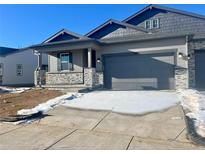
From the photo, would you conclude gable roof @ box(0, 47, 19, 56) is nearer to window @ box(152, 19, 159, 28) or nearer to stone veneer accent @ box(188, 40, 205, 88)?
window @ box(152, 19, 159, 28)

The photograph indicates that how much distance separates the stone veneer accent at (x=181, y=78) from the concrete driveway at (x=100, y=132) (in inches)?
227

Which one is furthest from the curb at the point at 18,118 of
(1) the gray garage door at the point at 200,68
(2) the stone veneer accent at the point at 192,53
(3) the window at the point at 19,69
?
(3) the window at the point at 19,69

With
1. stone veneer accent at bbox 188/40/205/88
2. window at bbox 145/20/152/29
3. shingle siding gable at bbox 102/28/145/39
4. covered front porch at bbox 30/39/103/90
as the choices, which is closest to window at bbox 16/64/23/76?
covered front porch at bbox 30/39/103/90

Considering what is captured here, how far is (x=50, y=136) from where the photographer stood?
4961 mm

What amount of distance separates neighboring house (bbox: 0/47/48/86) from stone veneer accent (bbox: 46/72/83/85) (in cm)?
800

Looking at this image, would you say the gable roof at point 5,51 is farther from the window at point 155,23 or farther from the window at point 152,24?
the window at point 155,23

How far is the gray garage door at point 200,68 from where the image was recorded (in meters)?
13.5

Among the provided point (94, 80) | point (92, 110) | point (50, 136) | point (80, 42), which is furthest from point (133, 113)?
point (80, 42)

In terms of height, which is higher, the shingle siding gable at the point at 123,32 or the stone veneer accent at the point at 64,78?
the shingle siding gable at the point at 123,32

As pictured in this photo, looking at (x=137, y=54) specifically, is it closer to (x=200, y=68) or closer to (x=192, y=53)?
(x=192, y=53)

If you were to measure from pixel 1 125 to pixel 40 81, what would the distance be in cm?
930

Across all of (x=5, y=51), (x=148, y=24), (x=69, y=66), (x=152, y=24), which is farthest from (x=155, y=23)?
(x=5, y=51)

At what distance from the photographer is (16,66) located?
2166 cm
